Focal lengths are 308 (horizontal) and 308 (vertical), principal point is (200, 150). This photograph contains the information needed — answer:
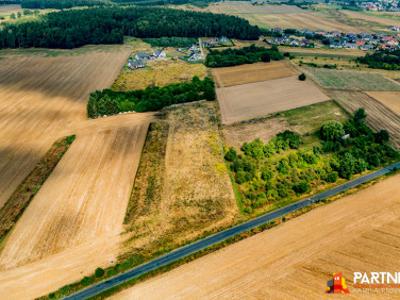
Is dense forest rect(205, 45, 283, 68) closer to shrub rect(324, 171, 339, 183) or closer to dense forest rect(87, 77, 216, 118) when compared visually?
dense forest rect(87, 77, 216, 118)

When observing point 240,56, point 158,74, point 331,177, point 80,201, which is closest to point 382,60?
point 240,56

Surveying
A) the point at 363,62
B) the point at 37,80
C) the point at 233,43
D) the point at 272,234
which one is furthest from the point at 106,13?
the point at 272,234

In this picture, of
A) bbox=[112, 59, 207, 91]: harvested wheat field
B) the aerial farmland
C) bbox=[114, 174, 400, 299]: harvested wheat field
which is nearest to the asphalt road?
the aerial farmland

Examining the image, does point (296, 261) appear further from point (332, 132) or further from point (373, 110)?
point (373, 110)

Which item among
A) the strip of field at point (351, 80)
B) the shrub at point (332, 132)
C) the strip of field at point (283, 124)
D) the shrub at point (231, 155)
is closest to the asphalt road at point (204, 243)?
the shrub at point (332, 132)

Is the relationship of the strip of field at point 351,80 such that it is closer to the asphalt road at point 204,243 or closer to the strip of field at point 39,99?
the asphalt road at point 204,243

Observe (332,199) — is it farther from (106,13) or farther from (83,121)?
(106,13)
